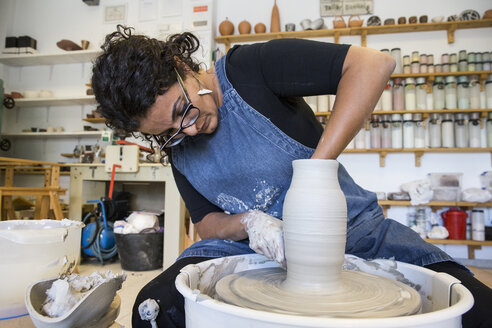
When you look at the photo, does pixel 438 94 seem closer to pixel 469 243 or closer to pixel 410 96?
pixel 410 96

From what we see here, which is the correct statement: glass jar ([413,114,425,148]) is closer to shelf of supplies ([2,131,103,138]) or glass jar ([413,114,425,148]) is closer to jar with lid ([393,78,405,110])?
jar with lid ([393,78,405,110])

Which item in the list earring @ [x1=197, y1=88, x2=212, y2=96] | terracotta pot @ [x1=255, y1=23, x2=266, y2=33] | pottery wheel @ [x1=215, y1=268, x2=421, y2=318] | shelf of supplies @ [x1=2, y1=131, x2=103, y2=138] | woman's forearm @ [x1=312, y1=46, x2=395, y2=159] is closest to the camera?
pottery wheel @ [x1=215, y1=268, x2=421, y2=318]

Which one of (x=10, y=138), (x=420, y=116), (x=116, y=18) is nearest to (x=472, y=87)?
(x=420, y=116)

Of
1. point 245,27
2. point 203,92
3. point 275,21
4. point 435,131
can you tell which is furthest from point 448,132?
point 203,92

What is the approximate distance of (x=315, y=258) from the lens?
1.95 ft

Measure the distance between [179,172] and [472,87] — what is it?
3295mm

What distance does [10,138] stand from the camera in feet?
14.1

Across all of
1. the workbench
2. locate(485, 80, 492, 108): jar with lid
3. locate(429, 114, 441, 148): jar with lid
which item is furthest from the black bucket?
locate(485, 80, 492, 108): jar with lid

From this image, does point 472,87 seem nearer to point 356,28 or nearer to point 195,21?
point 356,28

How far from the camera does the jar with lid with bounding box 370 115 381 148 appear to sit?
3371 mm

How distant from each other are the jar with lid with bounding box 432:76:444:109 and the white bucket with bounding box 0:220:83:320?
3.38 meters

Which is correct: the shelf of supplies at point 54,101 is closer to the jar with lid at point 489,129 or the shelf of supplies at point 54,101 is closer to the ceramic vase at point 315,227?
the ceramic vase at point 315,227

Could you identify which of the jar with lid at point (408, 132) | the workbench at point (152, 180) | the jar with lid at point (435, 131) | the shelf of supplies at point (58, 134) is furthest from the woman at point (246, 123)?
the shelf of supplies at point (58, 134)

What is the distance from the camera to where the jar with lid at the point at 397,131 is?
3.33m
